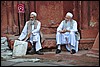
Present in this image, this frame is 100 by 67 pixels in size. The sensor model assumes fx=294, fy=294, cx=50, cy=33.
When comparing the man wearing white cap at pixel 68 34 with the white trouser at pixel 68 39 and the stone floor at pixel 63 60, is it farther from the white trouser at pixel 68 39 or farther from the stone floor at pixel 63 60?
the stone floor at pixel 63 60

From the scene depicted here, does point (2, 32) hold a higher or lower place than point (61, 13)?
lower

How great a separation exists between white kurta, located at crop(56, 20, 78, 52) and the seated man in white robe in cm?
65

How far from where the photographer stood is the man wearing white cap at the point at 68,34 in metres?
9.34

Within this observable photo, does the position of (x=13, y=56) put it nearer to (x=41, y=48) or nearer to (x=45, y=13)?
(x=41, y=48)

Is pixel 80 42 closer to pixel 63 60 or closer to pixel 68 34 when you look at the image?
pixel 68 34

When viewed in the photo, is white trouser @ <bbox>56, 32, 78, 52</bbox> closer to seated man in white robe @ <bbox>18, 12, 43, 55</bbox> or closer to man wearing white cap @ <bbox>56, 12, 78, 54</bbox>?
man wearing white cap @ <bbox>56, 12, 78, 54</bbox>

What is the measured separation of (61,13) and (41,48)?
144cm

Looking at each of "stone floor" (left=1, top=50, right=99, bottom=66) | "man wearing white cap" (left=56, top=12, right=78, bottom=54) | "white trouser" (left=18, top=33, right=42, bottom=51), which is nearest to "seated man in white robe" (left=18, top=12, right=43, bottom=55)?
"white trouser" (left=18, top=33, right=42, bottom=51)

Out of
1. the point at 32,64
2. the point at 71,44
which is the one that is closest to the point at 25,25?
the point at 71,44

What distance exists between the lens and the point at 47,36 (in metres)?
10.1

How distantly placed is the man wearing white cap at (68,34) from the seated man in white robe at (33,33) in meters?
0.64

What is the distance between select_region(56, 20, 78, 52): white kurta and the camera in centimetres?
934

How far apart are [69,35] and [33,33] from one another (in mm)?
1145

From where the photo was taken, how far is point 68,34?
368 inches
